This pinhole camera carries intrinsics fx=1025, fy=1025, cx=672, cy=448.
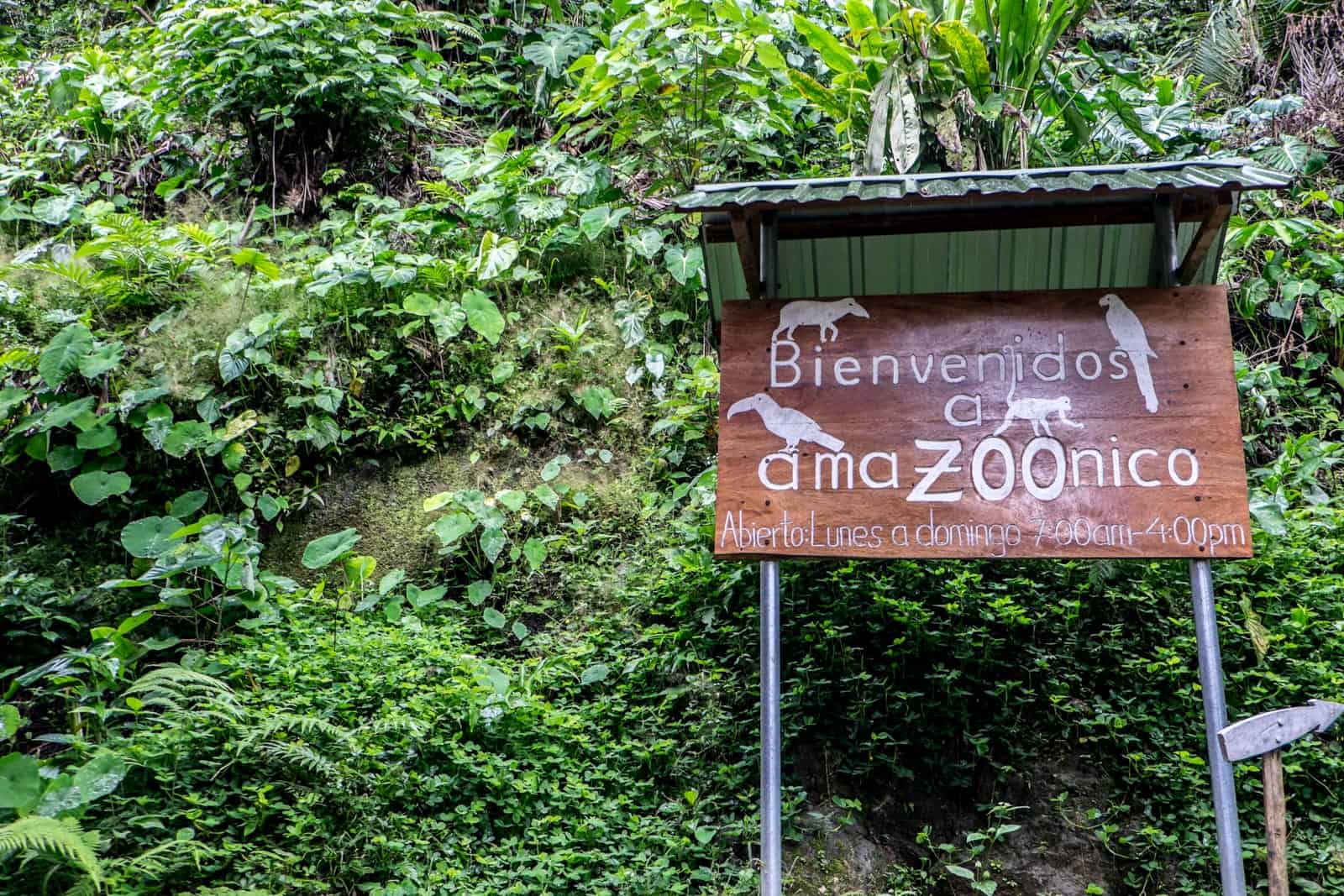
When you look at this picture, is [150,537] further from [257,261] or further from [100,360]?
[257,261]

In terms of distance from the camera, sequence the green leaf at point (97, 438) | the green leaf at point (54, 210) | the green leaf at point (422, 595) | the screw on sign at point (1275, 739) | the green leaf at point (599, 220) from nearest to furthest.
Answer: the screw on sign at point (1275, 739) → the green leaf at point (422, 595) → the green leaf at point (97, 438) → the green leaf at point (599, 220) → the green leaf at point (54, 210)

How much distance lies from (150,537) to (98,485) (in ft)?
1.83

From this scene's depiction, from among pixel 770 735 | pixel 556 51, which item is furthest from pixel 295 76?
pixel 770 735

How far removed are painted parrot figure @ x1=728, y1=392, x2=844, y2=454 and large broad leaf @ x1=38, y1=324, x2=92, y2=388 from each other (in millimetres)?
4065

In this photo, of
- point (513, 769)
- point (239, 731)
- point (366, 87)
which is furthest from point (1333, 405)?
point (366, 87)

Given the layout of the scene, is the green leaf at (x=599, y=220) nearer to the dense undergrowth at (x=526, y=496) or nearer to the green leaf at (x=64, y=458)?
the dense undergrowth at (x=526, y=496)

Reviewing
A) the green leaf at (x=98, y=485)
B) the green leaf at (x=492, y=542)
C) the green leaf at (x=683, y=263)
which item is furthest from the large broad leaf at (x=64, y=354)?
the green leaf at (x=683, y=263)

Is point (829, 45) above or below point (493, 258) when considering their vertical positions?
above

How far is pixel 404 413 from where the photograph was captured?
248 inches

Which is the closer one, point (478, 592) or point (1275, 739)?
point (1275, 739)

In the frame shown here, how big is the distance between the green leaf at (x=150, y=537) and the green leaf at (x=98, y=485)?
0.31 meters

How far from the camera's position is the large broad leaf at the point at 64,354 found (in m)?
5.61

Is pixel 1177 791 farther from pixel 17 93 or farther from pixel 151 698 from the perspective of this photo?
pixel 17 93

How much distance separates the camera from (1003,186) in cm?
332
